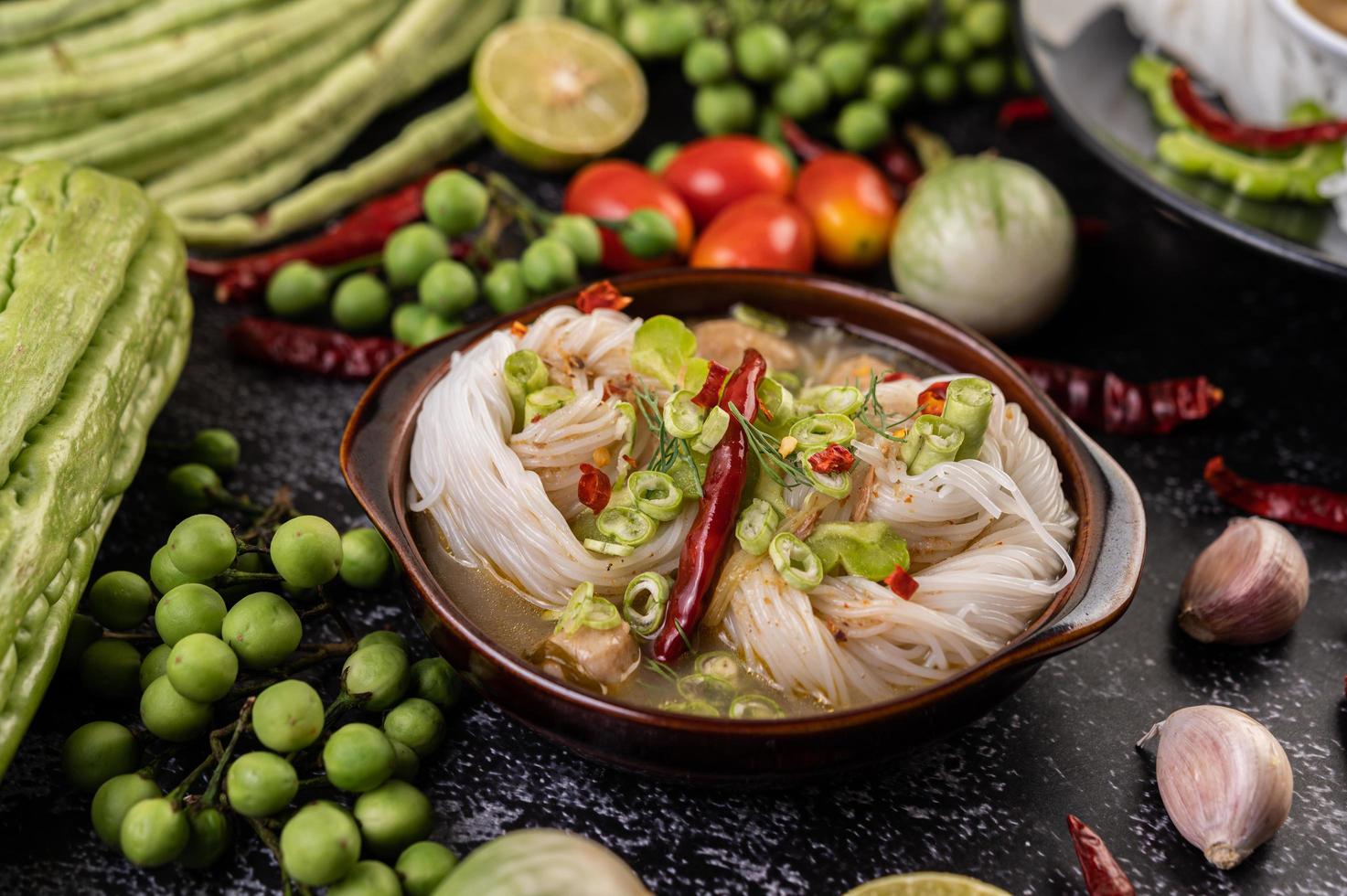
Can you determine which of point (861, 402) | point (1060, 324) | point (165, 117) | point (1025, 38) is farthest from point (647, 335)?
point (165, 117)

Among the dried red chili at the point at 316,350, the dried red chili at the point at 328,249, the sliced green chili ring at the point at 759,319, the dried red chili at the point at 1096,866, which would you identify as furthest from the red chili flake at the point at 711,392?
the dried red chili at the point at 328,249

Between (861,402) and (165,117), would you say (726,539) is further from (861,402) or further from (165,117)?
(165,117)

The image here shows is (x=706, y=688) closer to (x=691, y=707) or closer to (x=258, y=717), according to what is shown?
(x=691, y=707)

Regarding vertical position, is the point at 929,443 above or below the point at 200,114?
above

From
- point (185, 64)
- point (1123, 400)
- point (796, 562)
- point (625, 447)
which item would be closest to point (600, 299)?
point (625, 447)

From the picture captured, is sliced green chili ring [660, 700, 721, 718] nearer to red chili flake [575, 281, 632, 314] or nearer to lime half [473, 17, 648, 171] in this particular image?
red chili flake [575, 281, 632, 314]

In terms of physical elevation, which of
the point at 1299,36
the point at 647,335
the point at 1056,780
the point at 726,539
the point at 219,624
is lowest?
the point at 1056,780
